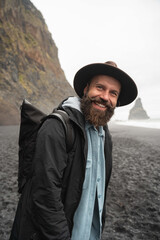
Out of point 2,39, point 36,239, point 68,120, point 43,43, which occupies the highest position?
point 43,43

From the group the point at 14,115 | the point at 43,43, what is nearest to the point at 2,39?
the point at 14,115

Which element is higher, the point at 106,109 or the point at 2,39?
the point at 2,39

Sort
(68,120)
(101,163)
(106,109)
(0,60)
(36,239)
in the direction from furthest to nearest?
(0,60) → (106,109) → (101,163) → (68,120) → (36,239)

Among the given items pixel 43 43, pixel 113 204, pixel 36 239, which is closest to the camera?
pixel 36 239

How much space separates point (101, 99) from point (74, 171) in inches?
36.9

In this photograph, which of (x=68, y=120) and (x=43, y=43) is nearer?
(x=68, y=120)

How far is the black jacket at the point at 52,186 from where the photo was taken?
1018 millimetres

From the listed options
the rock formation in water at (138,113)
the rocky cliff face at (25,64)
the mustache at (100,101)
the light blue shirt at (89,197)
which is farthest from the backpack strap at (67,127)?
the rock formation in water at (138,113)

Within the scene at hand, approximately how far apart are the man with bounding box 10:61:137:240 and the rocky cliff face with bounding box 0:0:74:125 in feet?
75.3

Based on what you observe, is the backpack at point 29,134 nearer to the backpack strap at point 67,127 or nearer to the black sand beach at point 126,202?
the backpack strap at point 67,127

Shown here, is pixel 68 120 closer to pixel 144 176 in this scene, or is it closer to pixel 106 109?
pixel 106 109

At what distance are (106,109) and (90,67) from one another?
62 centimetres

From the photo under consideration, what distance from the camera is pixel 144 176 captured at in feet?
16.8

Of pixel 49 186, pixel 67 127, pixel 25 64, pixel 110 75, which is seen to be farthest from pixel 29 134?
pixel 25 64
